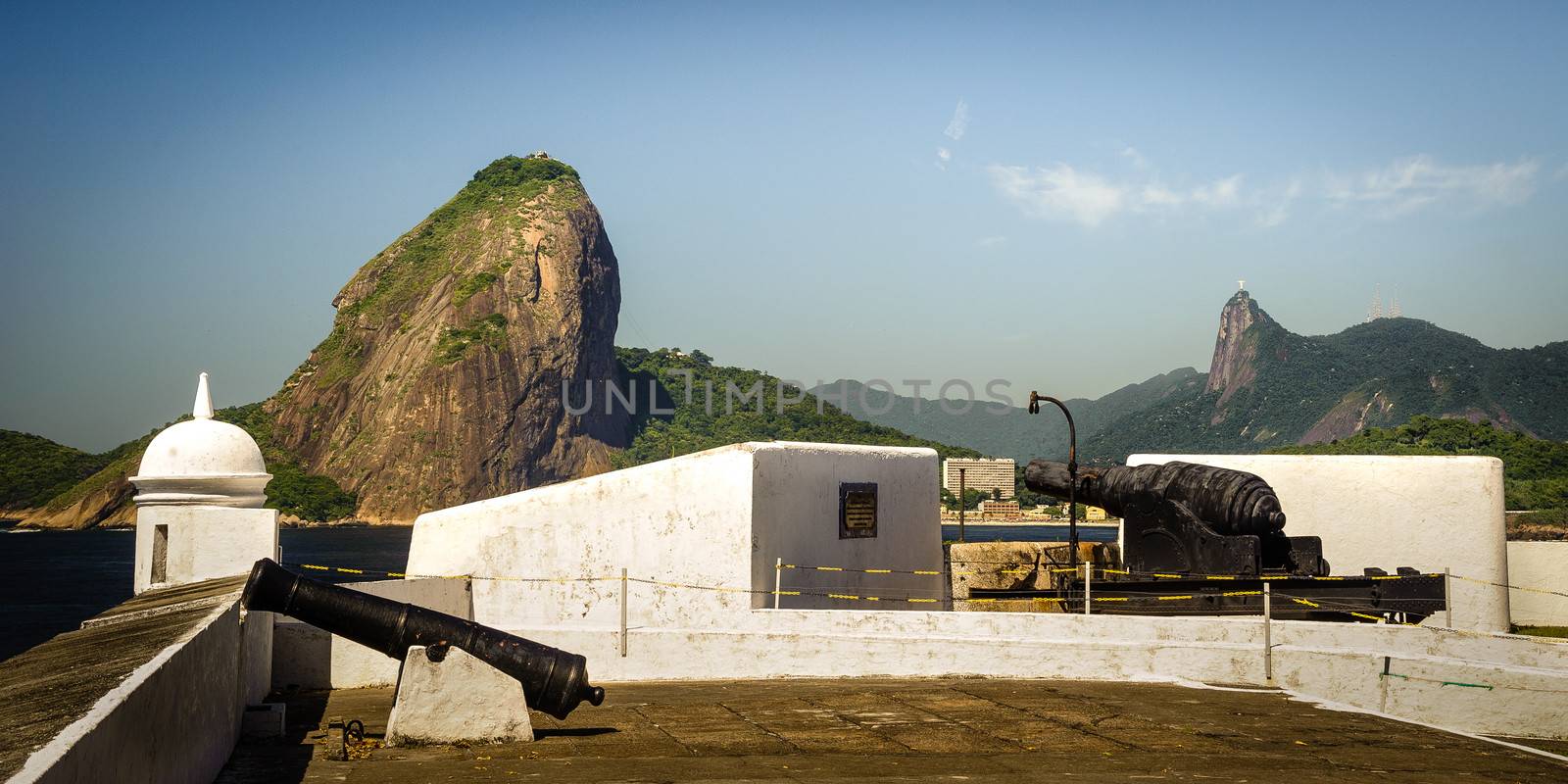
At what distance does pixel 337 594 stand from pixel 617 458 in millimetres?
141406

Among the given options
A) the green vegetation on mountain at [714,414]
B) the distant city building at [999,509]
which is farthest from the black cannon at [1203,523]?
the distant city building at [999,509]

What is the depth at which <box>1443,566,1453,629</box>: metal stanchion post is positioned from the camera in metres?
13.5

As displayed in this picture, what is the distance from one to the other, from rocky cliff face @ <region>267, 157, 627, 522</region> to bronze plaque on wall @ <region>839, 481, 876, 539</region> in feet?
374

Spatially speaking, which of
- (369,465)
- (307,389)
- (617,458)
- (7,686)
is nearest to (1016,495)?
(617,458)

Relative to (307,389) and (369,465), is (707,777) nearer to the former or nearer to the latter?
(369,465)

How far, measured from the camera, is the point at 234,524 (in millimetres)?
10922

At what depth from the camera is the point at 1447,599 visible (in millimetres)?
13562

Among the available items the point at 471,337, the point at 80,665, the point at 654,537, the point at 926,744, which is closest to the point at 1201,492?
the point at 654,537

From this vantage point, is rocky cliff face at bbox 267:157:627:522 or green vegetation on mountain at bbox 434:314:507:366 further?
green vegetation on mountain at bbox 434:314:507:366

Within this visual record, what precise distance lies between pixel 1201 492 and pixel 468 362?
129808 mm

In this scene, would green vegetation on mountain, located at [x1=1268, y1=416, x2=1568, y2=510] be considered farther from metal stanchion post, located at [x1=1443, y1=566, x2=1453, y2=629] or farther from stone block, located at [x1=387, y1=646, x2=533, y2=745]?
stone block, located at [x1=387, y1=646, x2=533, y2=745]

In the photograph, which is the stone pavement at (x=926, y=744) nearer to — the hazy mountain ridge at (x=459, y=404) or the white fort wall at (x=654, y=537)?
the white fort wall at (x=654, y=537)

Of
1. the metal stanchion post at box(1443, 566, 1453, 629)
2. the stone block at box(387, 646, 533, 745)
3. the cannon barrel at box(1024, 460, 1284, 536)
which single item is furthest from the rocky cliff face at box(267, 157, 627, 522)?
the stone block at box(387, 646, 533, 745)

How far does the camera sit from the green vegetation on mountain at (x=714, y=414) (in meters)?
128
